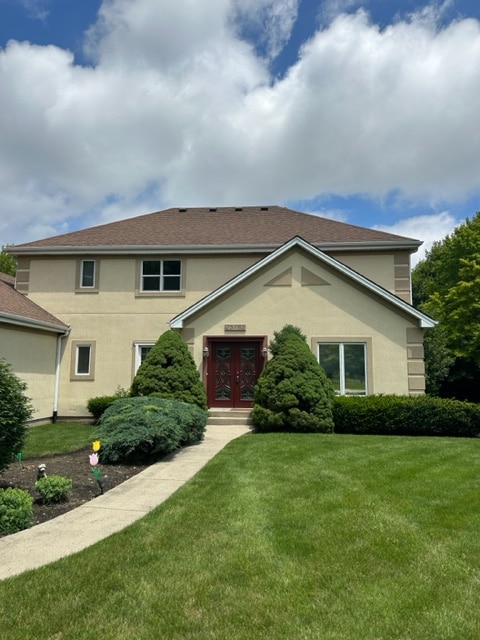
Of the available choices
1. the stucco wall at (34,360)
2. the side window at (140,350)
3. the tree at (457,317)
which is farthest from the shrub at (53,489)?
the tree at (457,317)

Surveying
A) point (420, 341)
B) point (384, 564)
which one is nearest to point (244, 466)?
point (384, 564)

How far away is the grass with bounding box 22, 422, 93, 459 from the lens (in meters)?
10.3

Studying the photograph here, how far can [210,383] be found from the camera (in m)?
15.5

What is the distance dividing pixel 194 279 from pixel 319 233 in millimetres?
5373

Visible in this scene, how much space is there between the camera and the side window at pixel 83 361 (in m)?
17.0

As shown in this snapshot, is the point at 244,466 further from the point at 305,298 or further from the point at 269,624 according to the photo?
the point at 305,298

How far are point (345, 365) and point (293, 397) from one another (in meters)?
3.34

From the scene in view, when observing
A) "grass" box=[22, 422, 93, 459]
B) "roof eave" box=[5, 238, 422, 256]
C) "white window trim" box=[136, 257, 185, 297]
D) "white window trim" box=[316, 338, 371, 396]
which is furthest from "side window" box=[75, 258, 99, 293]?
"white window trim" box=[316, 338, 371, 396]

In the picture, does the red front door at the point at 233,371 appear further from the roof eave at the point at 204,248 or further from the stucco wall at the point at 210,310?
the roof eave at the point at 204,248

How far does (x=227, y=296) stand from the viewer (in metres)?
15.4

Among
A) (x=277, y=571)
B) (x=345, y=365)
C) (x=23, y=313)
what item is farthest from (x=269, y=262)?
(x=277, y=571)

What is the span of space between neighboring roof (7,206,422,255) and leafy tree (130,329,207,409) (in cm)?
487

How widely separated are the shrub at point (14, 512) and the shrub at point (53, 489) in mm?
669

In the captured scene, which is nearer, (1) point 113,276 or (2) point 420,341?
(2) point 420,341
